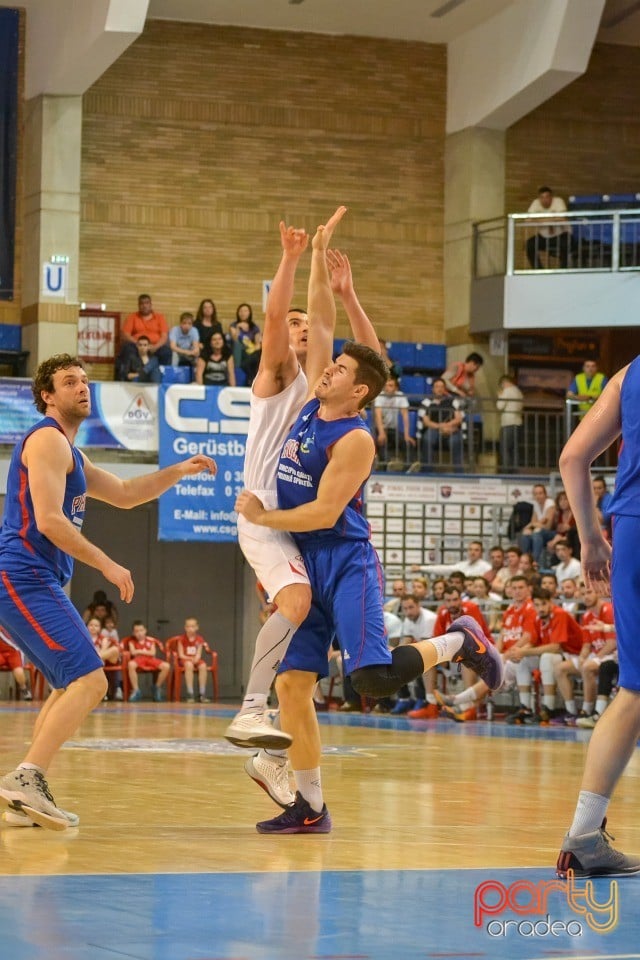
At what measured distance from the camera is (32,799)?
6.56 meters

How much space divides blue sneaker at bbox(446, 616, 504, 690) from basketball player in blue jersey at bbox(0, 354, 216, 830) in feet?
4.54

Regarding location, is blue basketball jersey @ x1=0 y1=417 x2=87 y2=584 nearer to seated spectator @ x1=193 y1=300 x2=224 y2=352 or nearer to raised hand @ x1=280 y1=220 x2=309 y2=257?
raised hand @ x1=280 y1=220 x2=309 y2=257

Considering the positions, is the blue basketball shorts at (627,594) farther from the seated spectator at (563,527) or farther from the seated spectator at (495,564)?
the seated spectator at (495,564)

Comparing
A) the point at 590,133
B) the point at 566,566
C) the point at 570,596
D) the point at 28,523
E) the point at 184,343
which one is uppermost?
the point at 590,133

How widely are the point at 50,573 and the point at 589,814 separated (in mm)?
2837

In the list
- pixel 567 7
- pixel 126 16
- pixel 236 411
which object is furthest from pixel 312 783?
pixel 567 7

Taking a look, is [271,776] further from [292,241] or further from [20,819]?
[292,241]

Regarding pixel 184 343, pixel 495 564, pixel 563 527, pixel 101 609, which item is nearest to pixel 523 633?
pixel 495 564

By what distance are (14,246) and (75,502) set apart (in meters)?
19.3

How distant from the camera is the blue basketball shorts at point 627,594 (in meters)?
5.08

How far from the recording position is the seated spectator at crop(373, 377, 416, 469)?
23.3 meters

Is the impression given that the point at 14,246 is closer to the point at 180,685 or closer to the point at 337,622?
the point at 180,685

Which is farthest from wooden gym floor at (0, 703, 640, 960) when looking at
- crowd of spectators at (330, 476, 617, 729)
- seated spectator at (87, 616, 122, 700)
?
seated spectator at (87, 616, 122, 700)

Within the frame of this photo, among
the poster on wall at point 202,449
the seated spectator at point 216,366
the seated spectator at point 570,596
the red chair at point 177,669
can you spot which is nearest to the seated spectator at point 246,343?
the seated spectator at point 216,366
